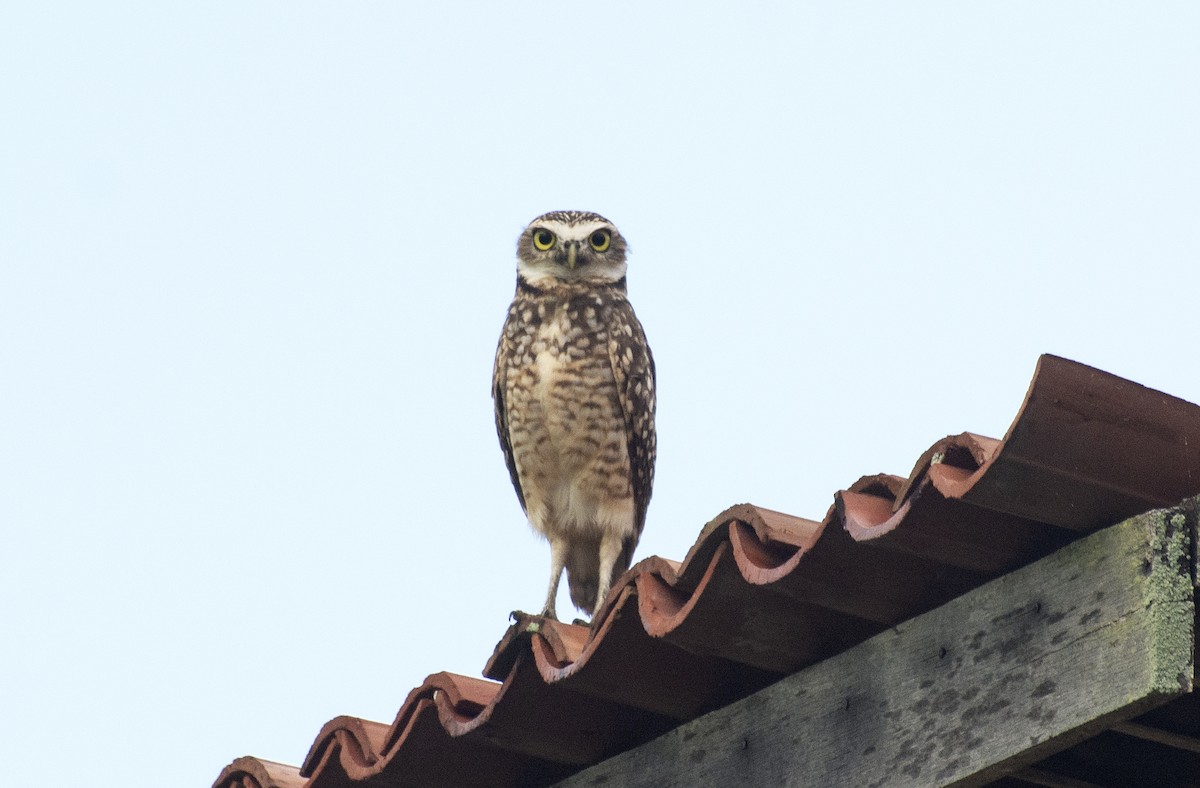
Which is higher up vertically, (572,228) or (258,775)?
(572,228)

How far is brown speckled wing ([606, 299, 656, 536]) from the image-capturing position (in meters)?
7.01

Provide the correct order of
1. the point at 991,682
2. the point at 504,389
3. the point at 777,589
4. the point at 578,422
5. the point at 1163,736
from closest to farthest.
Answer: the point at 991,682 < the point at 777,589 < the point at 1163,736 < the point at 578,422 < the point at 504,389

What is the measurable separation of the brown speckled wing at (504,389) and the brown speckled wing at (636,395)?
1.46 feet

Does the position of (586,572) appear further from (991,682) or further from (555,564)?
(991,682)

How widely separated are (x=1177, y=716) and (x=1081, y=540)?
1.98ft

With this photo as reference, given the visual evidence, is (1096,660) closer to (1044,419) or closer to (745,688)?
(1044,419)

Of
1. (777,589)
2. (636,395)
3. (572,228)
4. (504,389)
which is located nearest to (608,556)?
(636,395)

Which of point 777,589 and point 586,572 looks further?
point 586,572

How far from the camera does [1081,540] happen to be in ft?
Answer: 10.4

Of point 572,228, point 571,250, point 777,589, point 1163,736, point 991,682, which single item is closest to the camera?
point 991,682

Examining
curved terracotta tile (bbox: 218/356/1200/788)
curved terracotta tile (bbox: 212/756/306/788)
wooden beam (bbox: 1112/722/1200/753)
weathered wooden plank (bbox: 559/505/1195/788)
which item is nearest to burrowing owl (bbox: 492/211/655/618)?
curved terracotta tile (bbox: 212/756/306/788)

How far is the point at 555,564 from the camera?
7.12m

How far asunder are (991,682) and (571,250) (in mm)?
4472

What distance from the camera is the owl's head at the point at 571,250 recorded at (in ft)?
24.6
